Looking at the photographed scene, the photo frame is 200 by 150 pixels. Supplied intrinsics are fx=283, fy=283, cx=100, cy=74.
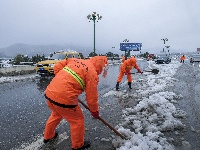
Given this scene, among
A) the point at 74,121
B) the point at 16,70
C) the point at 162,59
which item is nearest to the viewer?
the point at 74,121

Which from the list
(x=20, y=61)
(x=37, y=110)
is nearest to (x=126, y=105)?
(x=37, y=110)

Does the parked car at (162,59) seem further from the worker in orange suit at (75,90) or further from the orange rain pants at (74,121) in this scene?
the orange rain pants at (74,121)

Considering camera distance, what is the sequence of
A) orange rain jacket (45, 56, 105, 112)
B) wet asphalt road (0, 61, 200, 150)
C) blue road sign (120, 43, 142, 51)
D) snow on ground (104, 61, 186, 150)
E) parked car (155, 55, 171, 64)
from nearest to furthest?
orange rain jacket (45, 56, 105, 112)
snow on ground (104, 61, 186, 150)
wet asphalt road (0, 61, 200, 150)
parked car (155, 55, 171, 64)
blue road sign (120, 43, 142, 51)

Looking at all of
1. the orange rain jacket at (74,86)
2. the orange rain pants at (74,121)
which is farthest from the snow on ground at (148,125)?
the orange rain jacket at (74,86)

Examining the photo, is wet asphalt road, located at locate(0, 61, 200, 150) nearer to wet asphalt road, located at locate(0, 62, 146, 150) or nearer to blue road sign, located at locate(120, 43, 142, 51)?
wet asphalt road, located at locate(0, 62, 146, 150)

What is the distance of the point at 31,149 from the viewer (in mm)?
4895

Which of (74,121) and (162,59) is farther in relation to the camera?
(162,59)

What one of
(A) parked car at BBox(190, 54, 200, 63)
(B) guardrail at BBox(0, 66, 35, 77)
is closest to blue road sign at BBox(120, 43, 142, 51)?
(A) parked car at BBox(190, 54, 200, 63)

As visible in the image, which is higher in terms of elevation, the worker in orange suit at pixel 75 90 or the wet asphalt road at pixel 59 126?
the worker in orange suit at pixel 75 90

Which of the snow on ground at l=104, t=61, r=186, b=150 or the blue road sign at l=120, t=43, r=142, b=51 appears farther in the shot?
the blue road sign at l=120, t=43, r=142, b=51

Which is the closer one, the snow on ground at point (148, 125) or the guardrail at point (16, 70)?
the snow on ground at point (148, 125)

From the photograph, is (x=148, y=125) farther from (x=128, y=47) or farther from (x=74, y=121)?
(x=128, y=47)

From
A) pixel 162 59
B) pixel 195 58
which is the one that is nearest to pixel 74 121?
pixel 162 59

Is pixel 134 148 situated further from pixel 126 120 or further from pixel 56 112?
pixel 126 120
